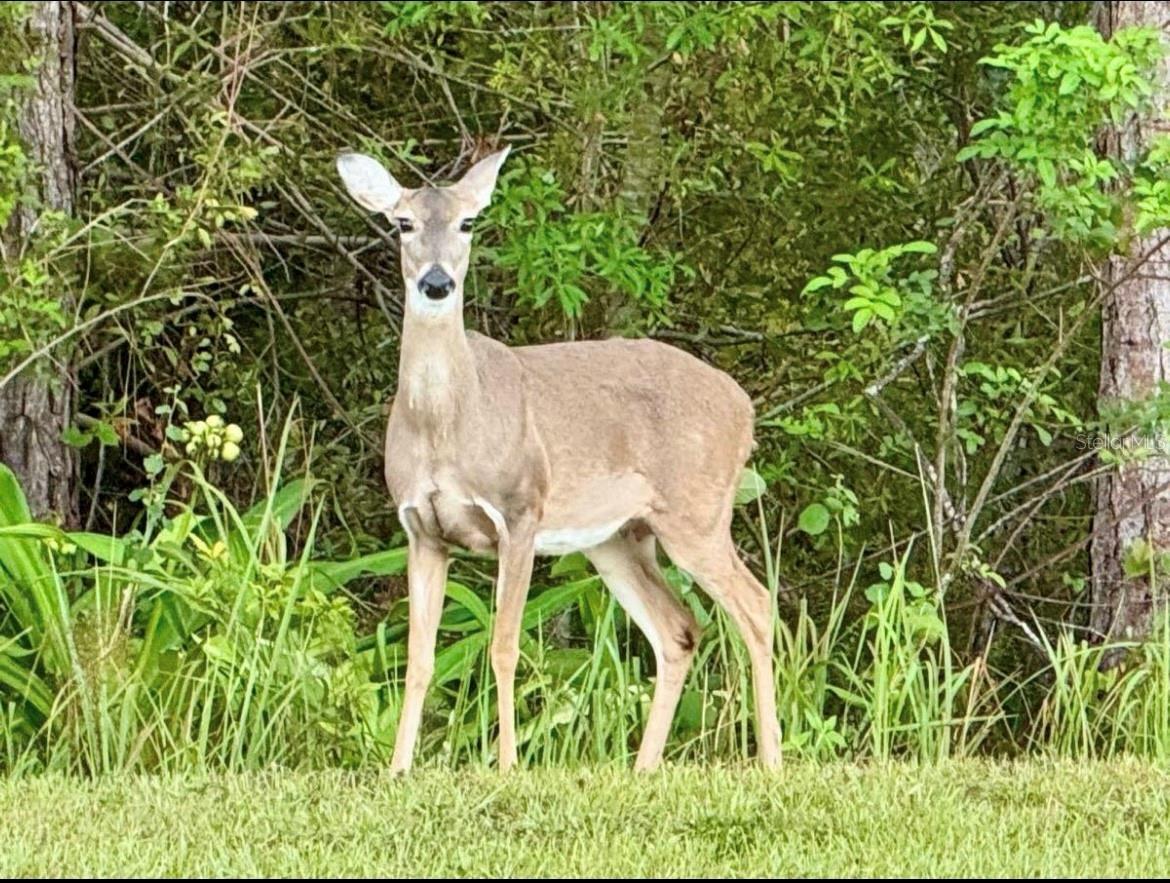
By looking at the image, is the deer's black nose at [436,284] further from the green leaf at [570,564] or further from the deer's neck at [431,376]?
the green leaf at [570,564]

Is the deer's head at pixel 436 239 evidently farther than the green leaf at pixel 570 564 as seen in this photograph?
No

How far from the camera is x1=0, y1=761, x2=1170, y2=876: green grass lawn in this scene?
5203mm

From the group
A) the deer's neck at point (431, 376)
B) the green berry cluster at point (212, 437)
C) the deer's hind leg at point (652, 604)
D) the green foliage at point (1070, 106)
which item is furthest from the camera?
the deer's hind leg at point (652, 604)

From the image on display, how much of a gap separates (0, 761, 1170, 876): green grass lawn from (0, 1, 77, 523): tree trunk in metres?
2.27

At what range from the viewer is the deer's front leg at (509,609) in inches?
272

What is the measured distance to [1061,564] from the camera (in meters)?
9.73

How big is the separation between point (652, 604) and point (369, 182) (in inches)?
65.6

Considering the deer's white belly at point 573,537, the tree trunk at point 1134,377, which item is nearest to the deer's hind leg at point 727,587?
the deer's white belly at point 573,537

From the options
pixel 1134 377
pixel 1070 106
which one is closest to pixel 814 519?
pixel 1134 377

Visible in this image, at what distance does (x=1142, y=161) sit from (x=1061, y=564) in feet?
6.68

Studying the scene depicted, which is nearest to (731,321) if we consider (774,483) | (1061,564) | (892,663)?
(774,483)

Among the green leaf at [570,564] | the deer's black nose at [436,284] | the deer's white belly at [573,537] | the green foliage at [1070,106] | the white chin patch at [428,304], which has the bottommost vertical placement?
the green leaf at [570,564]

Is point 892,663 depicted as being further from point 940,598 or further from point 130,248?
point 130,248

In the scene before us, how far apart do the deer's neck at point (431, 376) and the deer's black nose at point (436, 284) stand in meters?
0.13
